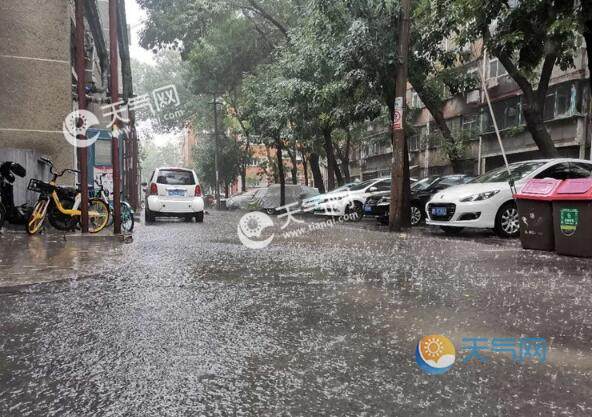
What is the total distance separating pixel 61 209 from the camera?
10219 millimetres

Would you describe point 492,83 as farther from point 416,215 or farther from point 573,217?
point 573,217

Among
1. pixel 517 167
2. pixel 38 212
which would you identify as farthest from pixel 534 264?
pixel 38 212

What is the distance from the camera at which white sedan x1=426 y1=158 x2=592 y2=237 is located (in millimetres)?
10727

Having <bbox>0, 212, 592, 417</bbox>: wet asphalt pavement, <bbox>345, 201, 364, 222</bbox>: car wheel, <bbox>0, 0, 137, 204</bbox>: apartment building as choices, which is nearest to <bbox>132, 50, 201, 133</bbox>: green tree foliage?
<bbox>345, 201, 364, 222</bbox>: car wheel

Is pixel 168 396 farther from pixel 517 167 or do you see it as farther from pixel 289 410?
pixel 517 167

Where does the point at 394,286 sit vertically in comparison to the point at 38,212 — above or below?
below

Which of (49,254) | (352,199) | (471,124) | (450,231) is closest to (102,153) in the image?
(352,199)

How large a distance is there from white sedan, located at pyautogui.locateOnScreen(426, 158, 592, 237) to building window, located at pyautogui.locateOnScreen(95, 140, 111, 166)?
1095 cm

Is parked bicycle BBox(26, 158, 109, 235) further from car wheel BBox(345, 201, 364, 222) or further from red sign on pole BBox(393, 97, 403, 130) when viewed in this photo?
car wheel BBox(345, 201, 364, 222)

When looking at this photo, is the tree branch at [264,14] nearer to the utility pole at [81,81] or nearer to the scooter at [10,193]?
the utility pole at [81,81]

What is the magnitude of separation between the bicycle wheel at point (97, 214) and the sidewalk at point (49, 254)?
0.71 meters

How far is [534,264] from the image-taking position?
7.10 meters

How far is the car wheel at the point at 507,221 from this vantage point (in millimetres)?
11031

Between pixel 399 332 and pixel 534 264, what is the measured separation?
14.5ft
